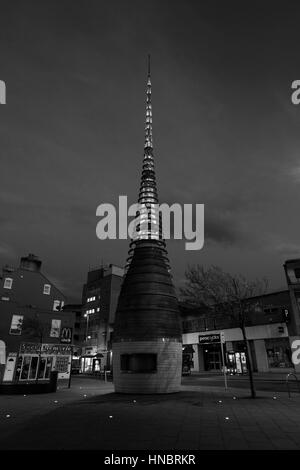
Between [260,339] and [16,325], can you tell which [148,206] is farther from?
[260,339]

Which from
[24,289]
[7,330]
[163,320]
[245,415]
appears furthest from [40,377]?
[245,415]

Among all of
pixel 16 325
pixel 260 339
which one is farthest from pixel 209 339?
pixel 16 325

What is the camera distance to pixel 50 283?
54.3m

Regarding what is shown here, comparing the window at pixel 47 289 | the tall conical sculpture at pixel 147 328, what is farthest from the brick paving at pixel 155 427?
the window at pixel 47 289

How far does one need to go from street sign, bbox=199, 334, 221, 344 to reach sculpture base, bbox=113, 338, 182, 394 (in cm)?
3425

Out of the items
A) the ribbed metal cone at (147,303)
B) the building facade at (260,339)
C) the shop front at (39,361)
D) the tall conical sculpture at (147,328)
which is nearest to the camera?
the tall conical sculpture at (147,328)

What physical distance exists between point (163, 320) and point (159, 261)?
5.00 meters

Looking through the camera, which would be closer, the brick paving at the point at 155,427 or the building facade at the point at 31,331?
the brick paving at the point at 155,427

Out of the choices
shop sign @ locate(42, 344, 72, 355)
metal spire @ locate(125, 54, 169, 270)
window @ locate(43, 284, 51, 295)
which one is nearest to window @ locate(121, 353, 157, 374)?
metal spire @ locate(125, 54, 169, 270)

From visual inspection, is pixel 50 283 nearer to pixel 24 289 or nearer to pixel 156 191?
pixel 24 289

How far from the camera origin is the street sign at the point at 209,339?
182ft

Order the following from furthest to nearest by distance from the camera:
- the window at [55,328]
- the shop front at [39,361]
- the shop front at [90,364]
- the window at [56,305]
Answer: the shop front at [90,364] < the window at [56,305] < the window at [55,328] < the shop front at [39,361]

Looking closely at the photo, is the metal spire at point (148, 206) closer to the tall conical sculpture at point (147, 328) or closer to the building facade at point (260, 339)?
the tall conical sculpture at point (147, 328)

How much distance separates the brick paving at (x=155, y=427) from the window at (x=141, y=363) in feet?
23.4
